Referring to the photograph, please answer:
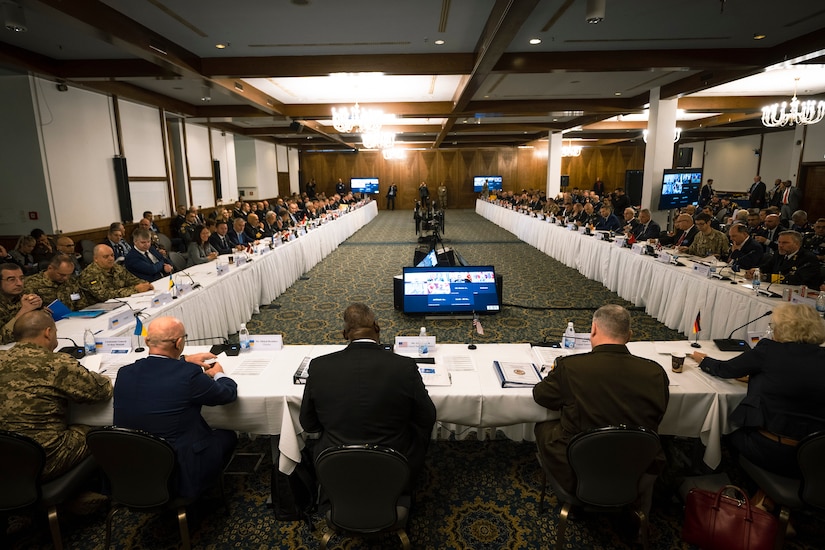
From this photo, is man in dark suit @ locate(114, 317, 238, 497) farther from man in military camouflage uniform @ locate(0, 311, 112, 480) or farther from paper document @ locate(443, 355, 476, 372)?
paper document @ locate(443, 355, 476, 372)

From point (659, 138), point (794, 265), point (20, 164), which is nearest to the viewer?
point (794, 265)

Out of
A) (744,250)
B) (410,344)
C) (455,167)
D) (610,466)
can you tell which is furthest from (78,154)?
(455,167)

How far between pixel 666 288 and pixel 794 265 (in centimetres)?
120

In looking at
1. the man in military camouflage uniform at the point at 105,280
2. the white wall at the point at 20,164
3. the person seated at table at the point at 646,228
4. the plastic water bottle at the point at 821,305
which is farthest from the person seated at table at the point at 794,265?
the white wall at the point at 20,164

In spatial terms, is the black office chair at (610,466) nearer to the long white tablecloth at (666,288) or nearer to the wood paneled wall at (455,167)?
the long white tablecloth at (666,288)

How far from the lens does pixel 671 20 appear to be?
5004mm

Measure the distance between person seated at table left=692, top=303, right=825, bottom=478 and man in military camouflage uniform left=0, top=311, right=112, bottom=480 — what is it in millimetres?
3194

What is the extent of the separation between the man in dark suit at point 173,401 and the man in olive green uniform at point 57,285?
228cm

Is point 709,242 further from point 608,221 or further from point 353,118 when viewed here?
point 353,118

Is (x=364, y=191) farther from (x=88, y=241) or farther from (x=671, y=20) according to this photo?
(x=671, y=20)

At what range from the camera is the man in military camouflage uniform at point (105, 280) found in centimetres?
416

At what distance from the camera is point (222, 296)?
525 centimetres

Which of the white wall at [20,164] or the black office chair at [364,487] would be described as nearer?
the black office chair at [364,487]

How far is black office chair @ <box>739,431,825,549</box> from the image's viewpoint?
1.92 meters
